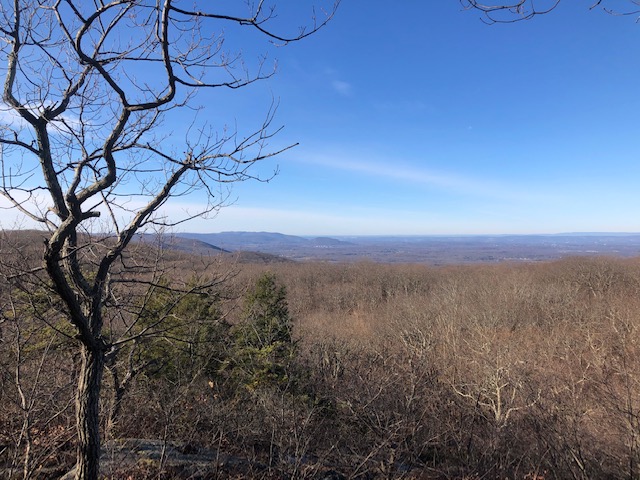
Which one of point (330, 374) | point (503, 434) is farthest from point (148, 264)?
point (330, 374)

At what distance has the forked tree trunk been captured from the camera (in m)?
3.35

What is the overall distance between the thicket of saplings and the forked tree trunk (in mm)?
429

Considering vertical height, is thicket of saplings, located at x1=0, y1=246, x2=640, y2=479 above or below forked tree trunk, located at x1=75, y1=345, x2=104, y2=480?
below

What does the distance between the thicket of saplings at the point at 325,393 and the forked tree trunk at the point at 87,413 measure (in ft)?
1.41

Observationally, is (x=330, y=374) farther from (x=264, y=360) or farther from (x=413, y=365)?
(x=413, y=365)

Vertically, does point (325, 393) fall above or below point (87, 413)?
below

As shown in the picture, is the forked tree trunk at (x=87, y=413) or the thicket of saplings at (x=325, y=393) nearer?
the forked tree trunk at (x=87, y=413)

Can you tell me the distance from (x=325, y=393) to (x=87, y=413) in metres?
9.09

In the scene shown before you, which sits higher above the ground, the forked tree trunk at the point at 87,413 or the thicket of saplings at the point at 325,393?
the forked tree trunk at the point at 87,413

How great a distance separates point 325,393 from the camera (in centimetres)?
1163

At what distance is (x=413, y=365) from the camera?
7980mm

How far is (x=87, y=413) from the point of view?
11.0ft

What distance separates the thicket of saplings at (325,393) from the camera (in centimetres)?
533

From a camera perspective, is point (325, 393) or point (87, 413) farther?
point (325, 393)
